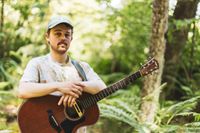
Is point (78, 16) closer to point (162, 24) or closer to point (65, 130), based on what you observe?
point (162, 24)

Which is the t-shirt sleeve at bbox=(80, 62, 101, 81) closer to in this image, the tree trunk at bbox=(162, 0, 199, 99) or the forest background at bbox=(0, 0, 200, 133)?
the forest background at bbox=(0, 0, 200, 133)

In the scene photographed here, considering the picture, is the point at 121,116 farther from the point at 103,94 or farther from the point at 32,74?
the point at 32,74

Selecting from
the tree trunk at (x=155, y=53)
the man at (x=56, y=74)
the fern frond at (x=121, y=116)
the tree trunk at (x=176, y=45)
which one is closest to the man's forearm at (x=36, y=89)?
the man at (x=56, y=74)

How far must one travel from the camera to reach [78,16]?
444 inches

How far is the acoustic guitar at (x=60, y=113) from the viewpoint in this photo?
150 inches

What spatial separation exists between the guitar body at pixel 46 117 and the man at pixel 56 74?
0.59ft

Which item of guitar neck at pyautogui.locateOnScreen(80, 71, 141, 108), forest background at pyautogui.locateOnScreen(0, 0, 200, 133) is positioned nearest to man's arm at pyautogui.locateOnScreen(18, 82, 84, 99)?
guitar neck at pyautogui.locateOnScreen(80, 71, 141, 108)

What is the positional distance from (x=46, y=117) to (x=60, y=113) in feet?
0.46

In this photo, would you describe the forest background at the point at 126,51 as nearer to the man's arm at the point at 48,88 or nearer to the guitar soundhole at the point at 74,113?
the guitar soundhole at the point at 74,113

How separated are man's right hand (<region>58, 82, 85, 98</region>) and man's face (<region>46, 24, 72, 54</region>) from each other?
30 cm

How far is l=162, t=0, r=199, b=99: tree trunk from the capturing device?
8547 mm

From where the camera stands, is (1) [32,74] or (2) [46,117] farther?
(2) [46,117]

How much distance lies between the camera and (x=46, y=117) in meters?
3.85

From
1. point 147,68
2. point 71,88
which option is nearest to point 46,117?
Result: point 71,88
